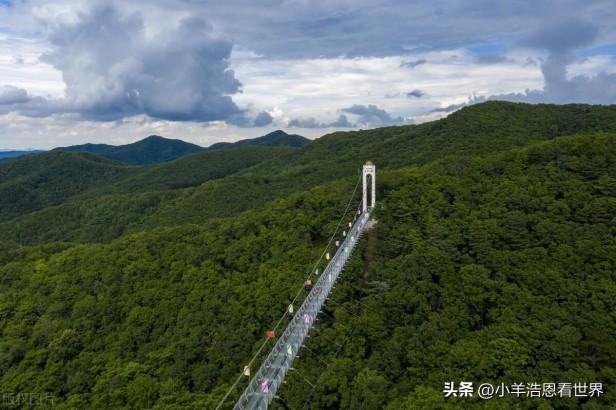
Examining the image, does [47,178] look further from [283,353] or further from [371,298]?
[283,353]

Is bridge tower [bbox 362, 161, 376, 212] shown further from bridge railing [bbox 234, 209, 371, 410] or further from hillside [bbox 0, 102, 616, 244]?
hillside [bbox 0, 102, 616, 244]

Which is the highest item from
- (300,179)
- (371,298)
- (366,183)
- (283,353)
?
(366,183)

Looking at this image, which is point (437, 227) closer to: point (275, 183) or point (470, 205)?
point (470, 205)

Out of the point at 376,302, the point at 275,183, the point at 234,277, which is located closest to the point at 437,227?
the point at 376,302

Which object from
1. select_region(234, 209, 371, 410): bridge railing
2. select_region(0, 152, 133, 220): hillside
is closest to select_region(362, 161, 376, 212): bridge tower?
A: select_region(234, 209, 371, 410): bridge railing

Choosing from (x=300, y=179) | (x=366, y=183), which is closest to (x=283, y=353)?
(x=366, y=183)

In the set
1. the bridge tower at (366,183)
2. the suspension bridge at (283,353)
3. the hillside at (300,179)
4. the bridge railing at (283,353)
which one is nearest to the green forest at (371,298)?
the bridge tower at (366,183)

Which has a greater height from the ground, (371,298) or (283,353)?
(283,353)
